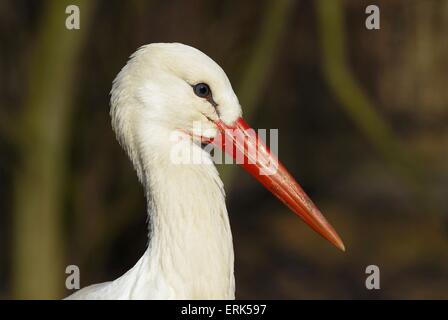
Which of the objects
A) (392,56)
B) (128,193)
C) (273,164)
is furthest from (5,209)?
(273,164)

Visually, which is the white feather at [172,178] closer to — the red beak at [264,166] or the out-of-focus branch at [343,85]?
the red beak at [264,166]

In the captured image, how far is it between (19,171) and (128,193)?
1.85ft

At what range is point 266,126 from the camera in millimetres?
5625

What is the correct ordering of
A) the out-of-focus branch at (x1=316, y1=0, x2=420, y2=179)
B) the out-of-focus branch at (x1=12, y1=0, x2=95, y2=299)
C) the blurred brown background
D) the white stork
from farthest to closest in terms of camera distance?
the blurred brown background
the out-of-focus branch at (x1=12, y1=0, x2=95, y2=299)
the out-of-focus branch at (x1=316, y1=0, x2=420, y2=179)
the white stork

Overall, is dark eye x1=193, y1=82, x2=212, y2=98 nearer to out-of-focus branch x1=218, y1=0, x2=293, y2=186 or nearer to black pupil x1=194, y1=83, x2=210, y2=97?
black pupil x1=194, y1=83, x2=210, y2=97

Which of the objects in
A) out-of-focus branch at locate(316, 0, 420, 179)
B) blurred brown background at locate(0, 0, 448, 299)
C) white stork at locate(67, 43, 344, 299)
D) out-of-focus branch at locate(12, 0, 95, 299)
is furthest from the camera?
blurred brown background at locate(0, 0, 448, 299)

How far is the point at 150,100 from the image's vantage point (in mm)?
2215

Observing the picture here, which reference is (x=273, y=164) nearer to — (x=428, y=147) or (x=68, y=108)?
(x=68, y=108)

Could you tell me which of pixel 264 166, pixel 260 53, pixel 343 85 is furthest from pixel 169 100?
pixel 260 53

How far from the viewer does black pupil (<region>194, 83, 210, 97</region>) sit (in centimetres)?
222

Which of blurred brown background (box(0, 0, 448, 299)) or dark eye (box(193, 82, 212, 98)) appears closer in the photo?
dark eye (box(193, 82, 212, 98))

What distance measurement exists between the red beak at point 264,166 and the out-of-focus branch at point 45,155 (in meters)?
1.62

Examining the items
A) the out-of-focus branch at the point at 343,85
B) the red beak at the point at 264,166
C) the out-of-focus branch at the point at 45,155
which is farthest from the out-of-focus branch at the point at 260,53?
the red beak at the point at 264,166

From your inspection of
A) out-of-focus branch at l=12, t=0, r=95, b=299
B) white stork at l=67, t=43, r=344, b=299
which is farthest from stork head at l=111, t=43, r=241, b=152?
out-of-focus branch at l=12, t=0, r=95, b=299
